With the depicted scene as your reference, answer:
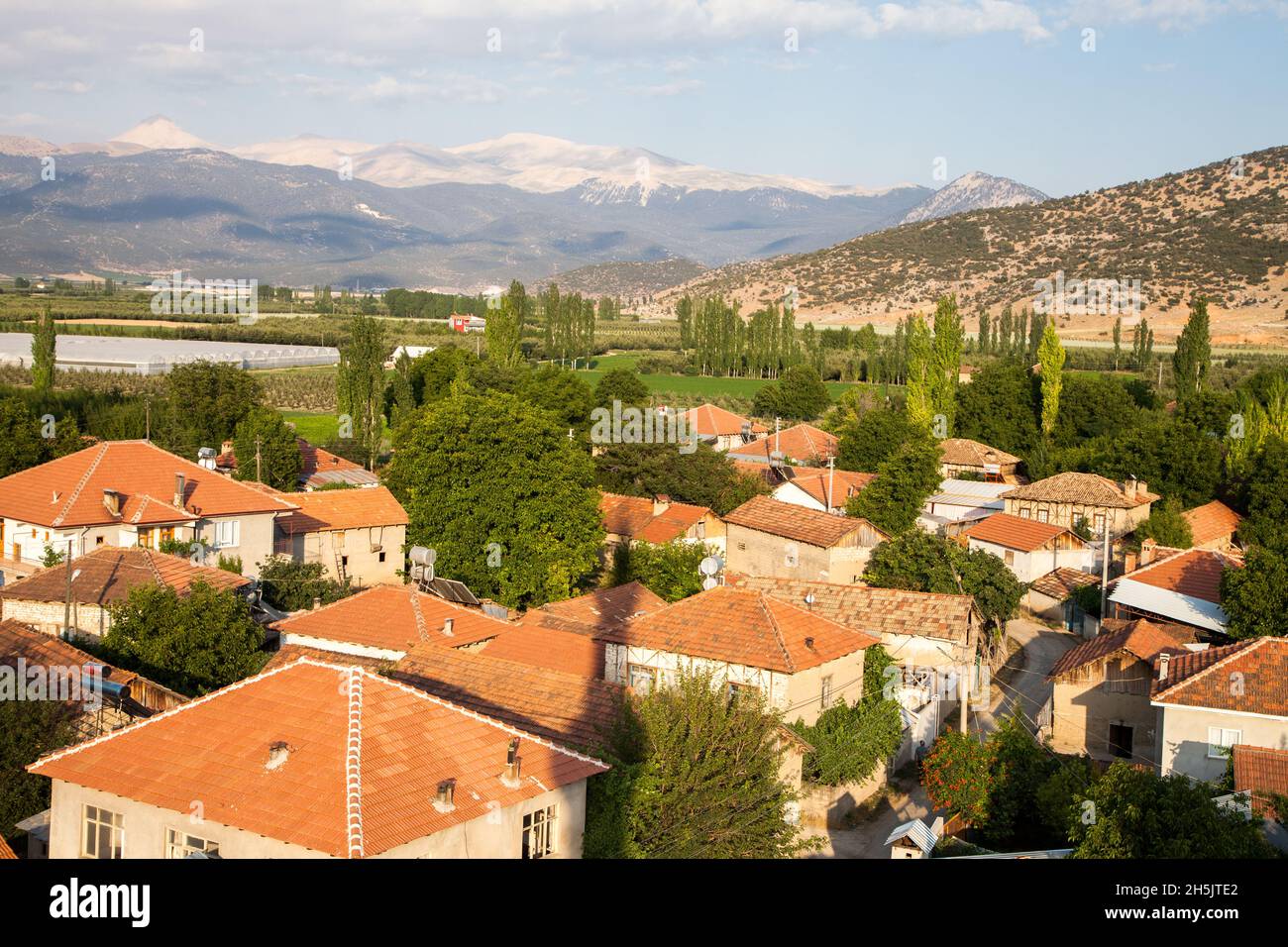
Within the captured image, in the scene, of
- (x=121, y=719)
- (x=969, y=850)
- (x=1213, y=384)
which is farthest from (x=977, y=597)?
(x=1213, y=384)

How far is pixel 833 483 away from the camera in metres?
44.4

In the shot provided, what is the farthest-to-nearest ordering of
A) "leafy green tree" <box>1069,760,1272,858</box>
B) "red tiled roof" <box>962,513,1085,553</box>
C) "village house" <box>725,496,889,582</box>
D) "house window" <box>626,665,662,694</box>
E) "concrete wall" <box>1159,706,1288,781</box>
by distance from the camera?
"red tiled roof" <box>962,513,1085,553</box> < "village house" <box>725,496,889,582</box> < "house window" <box>626,665,662,694</box> < "concrete wall" <box>1159,706,1288,781</box> < "leafy green tree" <box>1069,760,1272,858</box>

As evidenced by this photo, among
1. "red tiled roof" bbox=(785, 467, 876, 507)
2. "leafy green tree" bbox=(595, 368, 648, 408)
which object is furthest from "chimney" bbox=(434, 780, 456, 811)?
"leafy green tree" bbox=(595, 368, 648, 408)

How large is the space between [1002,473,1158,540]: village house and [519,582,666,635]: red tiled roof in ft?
59.9

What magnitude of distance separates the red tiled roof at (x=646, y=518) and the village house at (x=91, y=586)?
14525mm

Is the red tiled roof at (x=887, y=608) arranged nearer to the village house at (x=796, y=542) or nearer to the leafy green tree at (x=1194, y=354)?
the village house at (x=796, y=542)

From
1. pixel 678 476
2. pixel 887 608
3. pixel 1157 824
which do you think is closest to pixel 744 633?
pixel 887 608

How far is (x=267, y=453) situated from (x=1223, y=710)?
3100 cm

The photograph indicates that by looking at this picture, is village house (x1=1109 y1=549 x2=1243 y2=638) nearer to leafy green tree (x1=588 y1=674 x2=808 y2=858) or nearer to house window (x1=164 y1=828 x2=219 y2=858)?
leafy green tree (x1=588 y1=674 x2=808 y2=858)

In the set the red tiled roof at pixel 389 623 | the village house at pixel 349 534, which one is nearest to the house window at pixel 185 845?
the red tiled roof at pixel 389 623

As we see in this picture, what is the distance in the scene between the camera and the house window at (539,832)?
1216cm

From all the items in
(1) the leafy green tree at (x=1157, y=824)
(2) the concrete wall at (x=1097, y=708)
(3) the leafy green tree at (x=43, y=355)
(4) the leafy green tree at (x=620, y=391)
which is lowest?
(2) the concrete wall at (x=1097, y=708)

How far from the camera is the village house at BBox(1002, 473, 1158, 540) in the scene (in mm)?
41906

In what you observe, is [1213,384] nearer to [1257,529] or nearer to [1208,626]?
[1257,529]
